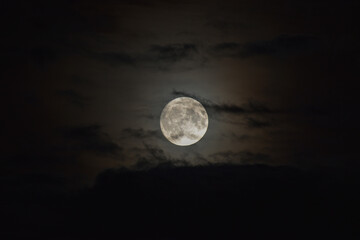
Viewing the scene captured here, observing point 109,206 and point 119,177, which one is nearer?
point 109,206

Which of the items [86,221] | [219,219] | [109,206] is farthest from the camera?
[109,206]

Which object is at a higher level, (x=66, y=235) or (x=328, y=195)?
(x=328, y=195)

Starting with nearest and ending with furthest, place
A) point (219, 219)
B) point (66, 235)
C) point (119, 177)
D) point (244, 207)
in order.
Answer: point (66, 235) < point (219, 219) < point (244, 207) < point (119, 177)

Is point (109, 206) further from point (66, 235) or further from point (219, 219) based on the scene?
point (66, 235)

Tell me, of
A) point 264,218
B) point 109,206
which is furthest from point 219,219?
point 109,206

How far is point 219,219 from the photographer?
88.5 meters

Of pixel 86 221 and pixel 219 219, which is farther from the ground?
pixel 219 219

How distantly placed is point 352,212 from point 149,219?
32751 millimetres

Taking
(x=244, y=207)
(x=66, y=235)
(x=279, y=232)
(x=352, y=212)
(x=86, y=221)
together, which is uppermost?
(x=244, y=207)

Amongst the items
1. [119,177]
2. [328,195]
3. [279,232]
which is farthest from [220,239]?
[119,177]

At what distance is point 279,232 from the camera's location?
80250mm

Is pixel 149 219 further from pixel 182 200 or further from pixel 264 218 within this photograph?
pixel 264 218

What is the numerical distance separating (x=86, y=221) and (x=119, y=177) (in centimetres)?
4927

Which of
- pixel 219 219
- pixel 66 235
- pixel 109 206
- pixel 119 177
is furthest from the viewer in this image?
pixel 119 177
